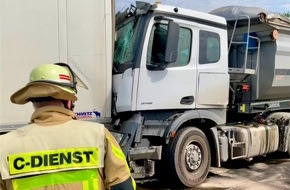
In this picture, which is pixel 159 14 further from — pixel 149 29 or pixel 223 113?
pixel 223 113

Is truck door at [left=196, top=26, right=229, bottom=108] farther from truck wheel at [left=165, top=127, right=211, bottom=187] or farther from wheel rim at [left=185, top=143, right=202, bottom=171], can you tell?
wheel rim at [left=185, top=143, right=202, bottom=171]

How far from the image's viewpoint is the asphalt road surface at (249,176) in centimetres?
613

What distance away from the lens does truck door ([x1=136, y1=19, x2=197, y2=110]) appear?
552cm

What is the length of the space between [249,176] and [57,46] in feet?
12.8

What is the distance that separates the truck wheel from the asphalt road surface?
0.70 ft

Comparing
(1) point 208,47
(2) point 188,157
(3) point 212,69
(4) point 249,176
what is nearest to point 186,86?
(3) point 212,69

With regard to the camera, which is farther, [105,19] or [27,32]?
[105,19]

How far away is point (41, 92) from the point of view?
1.74 metres

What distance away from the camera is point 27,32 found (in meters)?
Answer: 4.61

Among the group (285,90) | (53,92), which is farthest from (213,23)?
(53,92)

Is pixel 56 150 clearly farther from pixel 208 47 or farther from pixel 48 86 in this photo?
pixel 208 47

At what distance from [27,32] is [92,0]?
96 centimetres

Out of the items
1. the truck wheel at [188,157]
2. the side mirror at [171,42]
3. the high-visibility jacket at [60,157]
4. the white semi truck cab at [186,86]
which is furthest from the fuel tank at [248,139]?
the high-visibility jacket at [60,157]

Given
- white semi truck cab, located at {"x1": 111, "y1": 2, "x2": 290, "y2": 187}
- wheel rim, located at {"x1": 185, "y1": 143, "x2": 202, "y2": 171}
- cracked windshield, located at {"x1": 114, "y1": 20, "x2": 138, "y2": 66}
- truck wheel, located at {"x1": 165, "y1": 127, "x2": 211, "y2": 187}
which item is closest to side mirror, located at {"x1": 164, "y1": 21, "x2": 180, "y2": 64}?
white semi truck cab, located at {"x1": 111, "y1": 2, "x2": 290, "y2": 187}
